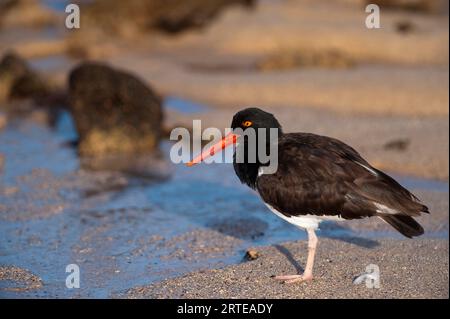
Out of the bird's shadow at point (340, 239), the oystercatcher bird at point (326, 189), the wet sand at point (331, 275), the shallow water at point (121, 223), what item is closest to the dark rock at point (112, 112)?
the shallow water at point (121, 223)

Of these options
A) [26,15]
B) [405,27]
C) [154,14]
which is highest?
[26,15]

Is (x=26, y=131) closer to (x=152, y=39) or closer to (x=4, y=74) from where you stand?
(x=4, y=74)

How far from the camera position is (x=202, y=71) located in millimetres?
17703

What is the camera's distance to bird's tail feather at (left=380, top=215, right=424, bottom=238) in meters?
6.81

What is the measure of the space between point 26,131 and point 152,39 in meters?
7.43

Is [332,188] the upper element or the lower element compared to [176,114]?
lower

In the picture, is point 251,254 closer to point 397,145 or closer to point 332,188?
point 332,188

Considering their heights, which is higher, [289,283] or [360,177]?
[360,177]

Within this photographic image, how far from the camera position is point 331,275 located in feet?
24.3

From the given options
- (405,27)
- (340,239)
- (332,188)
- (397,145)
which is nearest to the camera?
(332,188)

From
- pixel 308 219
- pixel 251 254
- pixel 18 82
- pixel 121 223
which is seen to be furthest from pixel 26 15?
pixel 308 219

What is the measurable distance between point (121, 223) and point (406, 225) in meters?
3.83

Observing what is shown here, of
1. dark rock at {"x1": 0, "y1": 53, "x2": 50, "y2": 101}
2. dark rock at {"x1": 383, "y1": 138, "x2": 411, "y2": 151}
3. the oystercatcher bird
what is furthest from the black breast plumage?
dark rock at {"x1": 0, "y1": 53, "x2": 50, "y2": 101}
